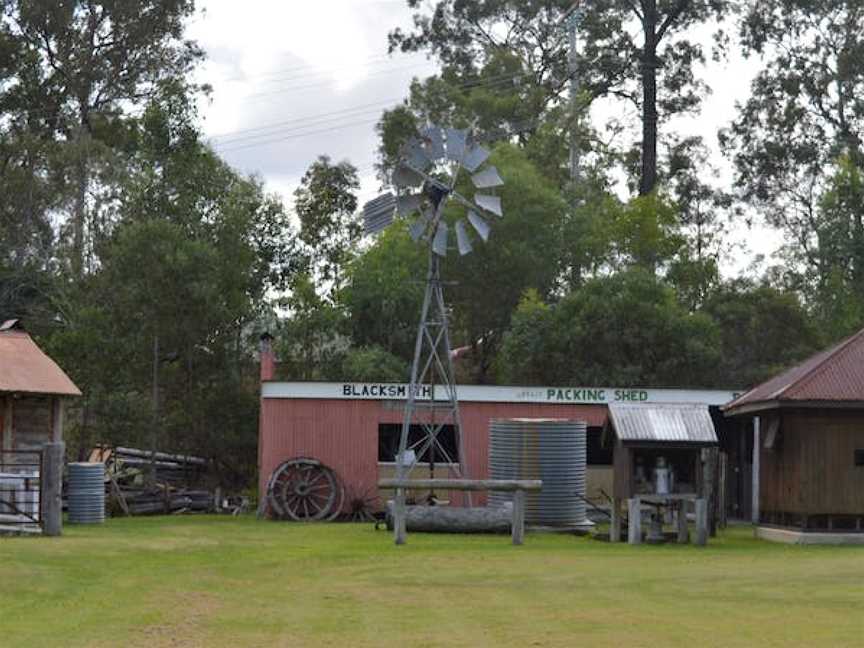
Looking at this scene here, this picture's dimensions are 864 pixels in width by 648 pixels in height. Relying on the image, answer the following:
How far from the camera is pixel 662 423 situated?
1064 inches

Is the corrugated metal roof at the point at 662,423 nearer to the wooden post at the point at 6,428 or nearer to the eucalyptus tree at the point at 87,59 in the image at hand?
the wooden post at the point at 6,428

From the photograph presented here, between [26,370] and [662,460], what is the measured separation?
11667mm

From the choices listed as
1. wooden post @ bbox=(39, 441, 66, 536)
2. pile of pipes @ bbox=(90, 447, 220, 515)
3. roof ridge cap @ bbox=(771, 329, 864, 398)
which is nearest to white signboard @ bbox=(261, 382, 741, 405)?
pile of pipes @ bbox=(90, 447, 220, 515)

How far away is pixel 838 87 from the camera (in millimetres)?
55875

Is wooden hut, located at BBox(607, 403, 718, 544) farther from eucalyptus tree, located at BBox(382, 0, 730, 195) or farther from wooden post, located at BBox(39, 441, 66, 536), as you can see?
eucalyptus tree, located at BBox(382, 0, 730, 195)

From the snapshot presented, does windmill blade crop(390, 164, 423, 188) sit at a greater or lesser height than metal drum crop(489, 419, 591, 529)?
greater

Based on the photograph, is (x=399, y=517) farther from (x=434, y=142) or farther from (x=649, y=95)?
(x=649, y=95)

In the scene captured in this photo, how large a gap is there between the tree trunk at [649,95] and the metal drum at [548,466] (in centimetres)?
2880

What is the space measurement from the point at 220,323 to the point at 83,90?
15.0 m

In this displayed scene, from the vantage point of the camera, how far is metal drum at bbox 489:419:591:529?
29.5 meters

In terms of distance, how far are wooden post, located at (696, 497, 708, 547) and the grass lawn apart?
17.2 inches

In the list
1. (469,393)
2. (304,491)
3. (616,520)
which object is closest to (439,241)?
(469,393)

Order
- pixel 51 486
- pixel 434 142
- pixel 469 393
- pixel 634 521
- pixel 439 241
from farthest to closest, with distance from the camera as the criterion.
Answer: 1. pixel 469 393
2. pixel 439 241
3. pixel 434 142
4. pixel 634 521
5. pixel 51 486

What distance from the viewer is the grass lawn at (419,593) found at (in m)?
13.5
